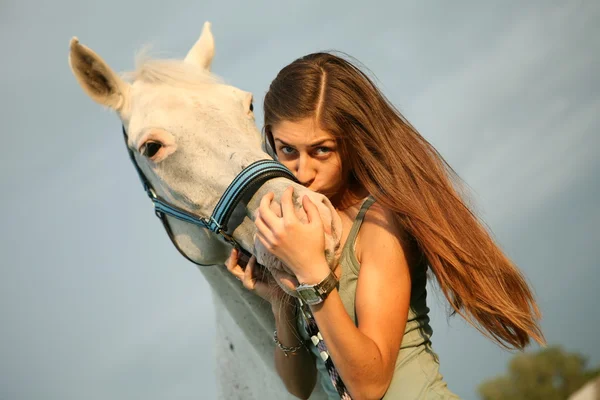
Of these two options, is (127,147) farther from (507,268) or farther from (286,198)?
(507,268)

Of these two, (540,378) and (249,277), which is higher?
(249,277)

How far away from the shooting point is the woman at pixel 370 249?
1.98m

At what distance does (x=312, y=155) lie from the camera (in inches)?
97.0

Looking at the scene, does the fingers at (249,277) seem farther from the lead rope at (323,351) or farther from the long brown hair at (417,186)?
the long brown hair at (417,186)

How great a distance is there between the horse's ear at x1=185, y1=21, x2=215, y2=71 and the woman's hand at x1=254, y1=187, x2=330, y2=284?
5.83 feet

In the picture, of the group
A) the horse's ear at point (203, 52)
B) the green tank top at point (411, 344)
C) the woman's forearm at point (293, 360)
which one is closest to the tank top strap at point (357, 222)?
the green tank top at point (411, 344)

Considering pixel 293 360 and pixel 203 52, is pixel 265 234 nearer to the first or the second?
pixel 293 360

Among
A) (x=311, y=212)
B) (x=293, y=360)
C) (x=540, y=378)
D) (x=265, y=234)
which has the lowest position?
(x=540, y=378)

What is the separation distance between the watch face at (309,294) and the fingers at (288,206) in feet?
0.75

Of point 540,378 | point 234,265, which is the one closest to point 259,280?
point 234,265

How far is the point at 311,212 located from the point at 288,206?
0.08 meters

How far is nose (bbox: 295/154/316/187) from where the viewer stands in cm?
239

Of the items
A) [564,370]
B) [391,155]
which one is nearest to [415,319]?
[391,155]

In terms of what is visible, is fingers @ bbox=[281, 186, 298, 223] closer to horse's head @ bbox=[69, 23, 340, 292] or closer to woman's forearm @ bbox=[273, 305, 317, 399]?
horse's head @ bbox=[69, 23, 340, 292]
